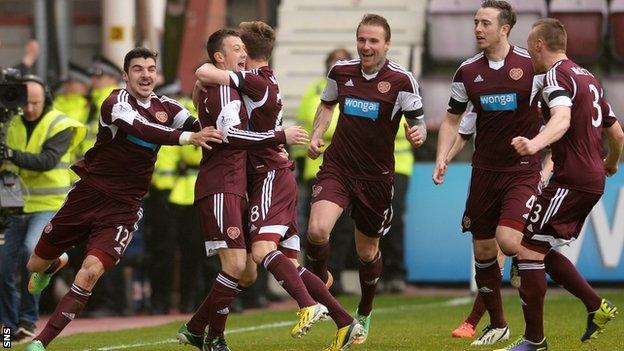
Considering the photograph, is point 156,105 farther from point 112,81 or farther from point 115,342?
point 112,81

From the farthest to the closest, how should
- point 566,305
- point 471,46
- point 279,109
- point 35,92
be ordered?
point 471,46 < point 566,305 < point 35,92 < point 279,109

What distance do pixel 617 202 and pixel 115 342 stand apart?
6493mm

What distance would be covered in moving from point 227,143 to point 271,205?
0.55m

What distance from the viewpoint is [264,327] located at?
14.8 meters

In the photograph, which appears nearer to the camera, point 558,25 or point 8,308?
point 558,25

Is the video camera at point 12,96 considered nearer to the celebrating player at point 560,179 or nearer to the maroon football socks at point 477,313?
the maroon football socks at point 477,313

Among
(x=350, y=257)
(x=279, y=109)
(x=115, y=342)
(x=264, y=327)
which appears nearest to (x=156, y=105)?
(x=279, y=109)

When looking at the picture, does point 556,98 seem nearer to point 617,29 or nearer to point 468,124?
point 468,124

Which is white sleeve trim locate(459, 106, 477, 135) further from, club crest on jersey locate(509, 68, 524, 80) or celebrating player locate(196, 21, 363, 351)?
celebrating player locate(196, 21, 363, 351)

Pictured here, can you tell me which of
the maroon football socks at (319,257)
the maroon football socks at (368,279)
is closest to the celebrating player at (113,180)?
the maroon football socks at (319,257)

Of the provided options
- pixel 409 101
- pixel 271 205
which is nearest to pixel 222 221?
pixel 271 205

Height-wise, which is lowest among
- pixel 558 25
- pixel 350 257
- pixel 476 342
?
pixel 350 257

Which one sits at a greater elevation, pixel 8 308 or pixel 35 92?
pixel 35 92

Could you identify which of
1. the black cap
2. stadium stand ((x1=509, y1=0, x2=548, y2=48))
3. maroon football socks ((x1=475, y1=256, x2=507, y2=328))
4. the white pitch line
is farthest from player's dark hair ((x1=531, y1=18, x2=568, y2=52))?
stadium stand ((x1=509, y1=0, x2=548, y2=48))
